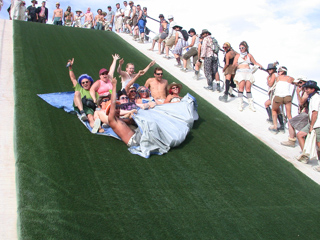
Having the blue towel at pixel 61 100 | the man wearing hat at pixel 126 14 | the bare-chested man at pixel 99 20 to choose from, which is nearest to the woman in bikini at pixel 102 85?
the blue towel at pixel 61 100

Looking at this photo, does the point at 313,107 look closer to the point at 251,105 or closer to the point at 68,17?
the point at 251,105

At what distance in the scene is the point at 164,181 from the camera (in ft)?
19.0

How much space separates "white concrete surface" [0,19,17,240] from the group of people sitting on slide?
4.54 feet

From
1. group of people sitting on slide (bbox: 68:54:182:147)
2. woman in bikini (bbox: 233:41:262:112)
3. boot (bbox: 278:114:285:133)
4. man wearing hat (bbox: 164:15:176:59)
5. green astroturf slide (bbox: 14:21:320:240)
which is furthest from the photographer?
man wearing hat (bbox: 164:15:176:59)

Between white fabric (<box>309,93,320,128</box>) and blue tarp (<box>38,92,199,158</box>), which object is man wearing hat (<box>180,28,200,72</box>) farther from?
white fabric (<box>309,93,320,128</box>)

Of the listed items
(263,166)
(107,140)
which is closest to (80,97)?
(107,140)

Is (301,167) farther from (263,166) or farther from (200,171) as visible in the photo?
(200,171)

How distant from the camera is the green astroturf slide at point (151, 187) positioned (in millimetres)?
4617

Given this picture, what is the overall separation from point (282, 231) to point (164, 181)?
185 centimetres

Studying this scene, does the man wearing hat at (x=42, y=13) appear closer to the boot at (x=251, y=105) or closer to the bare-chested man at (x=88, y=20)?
the bare-chested man at (x=88, y=20)

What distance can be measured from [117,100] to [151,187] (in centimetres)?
263

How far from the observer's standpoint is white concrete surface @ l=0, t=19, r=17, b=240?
4371mm

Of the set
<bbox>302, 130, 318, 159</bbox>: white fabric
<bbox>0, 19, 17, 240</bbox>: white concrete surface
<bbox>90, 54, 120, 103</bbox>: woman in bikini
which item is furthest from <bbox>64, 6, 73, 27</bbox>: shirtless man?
<bbox>302, 130, 318, 159</bbox>: white fabric

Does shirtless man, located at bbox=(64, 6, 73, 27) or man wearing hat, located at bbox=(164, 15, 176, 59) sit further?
shirtless man, located at bbox=(64, 6, 73, 27)
